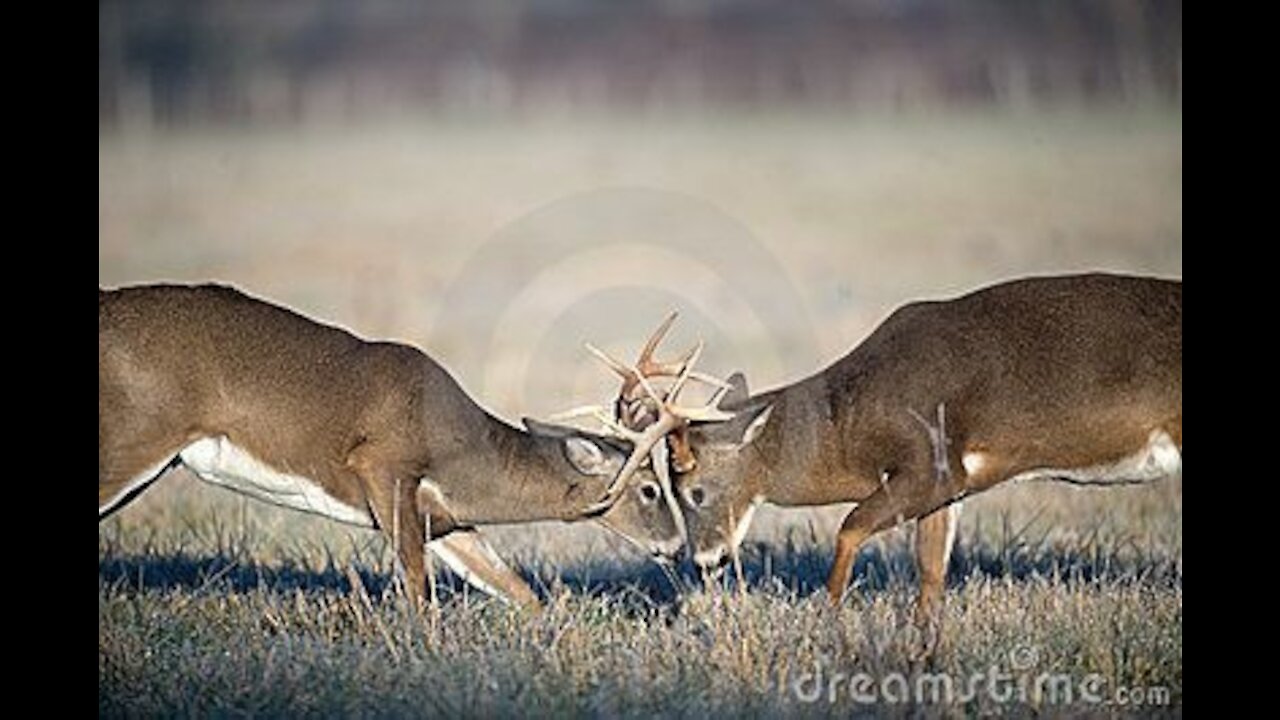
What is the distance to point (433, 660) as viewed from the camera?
7.80m

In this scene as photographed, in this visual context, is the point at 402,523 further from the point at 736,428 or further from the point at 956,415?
the point at 956,415

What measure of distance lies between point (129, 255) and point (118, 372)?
0.44 m

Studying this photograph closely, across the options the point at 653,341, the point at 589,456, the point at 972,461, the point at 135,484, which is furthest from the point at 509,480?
the point at 972,461

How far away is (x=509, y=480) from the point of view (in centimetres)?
866

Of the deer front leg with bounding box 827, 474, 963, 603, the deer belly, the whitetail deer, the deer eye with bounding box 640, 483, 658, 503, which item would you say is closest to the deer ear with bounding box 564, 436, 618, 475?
the whitetail deer

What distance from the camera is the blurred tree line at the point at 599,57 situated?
326 inches

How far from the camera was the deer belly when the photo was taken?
8.45 m

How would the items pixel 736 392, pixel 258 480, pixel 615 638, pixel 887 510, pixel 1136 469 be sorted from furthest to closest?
1. pixel 736 392
2. pixel 258 480
3. pixel 1136 469
4. pixel 887 510
5. pixel 615 638

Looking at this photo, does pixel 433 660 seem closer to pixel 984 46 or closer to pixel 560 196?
pixel 560 196

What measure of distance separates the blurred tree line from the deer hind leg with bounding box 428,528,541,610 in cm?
142

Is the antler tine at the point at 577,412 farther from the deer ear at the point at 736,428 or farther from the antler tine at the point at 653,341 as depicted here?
the deer ear at the point at 736,428

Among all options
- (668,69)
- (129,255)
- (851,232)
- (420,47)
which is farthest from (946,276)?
(129,255)

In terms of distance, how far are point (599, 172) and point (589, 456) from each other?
36.1 inches
